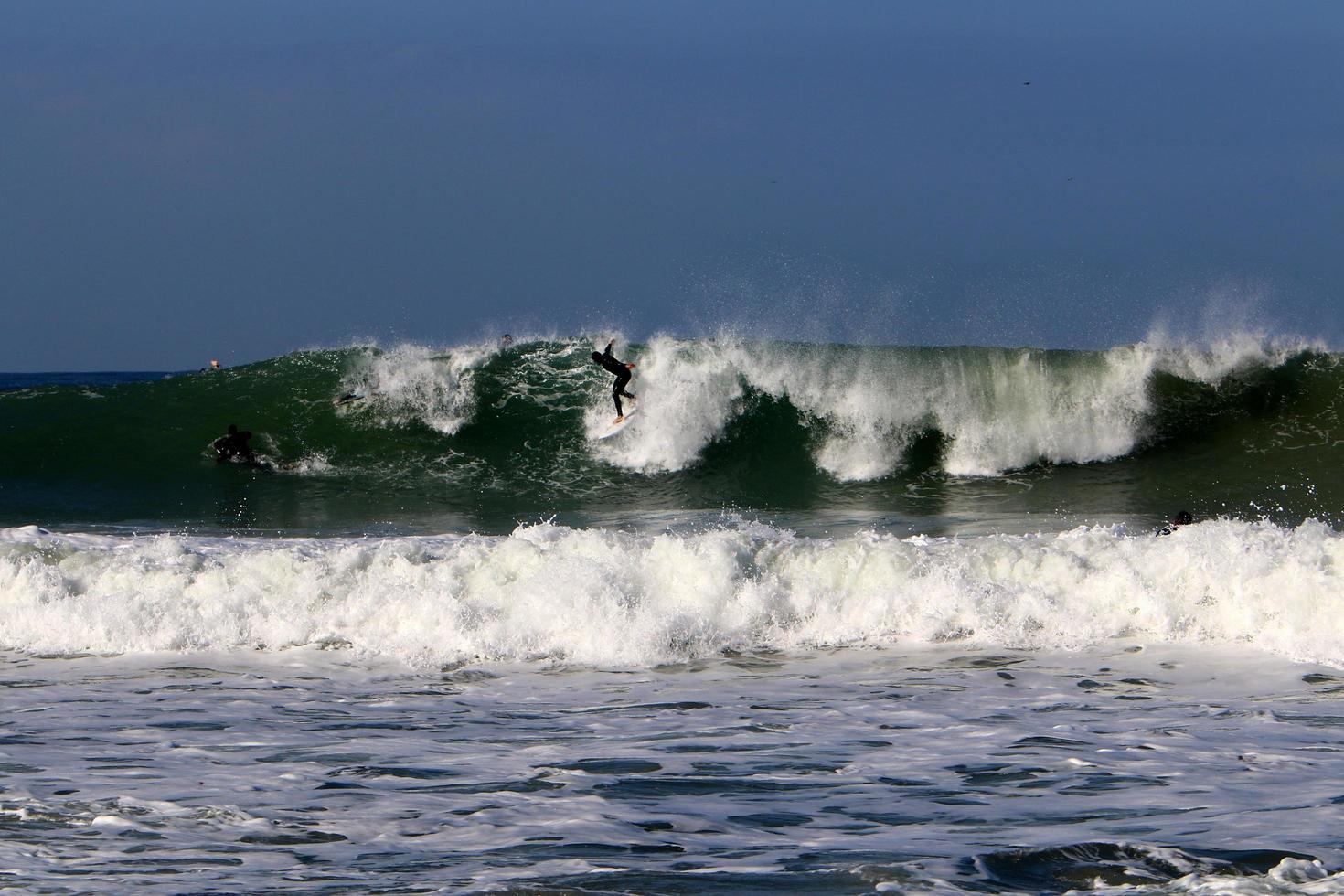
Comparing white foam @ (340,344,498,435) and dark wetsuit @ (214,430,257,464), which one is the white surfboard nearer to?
white foam @ (340,344,498,435)

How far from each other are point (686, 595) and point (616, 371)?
9606 millimetres

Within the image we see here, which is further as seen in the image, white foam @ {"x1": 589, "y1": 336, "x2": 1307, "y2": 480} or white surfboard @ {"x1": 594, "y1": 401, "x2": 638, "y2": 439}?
white surfboard @ {"x1": 594, "y1": 401, "x2": 638, "y2": 439}

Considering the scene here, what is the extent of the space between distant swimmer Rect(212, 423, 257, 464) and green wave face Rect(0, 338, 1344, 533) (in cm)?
21

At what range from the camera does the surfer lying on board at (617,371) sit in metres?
18.4

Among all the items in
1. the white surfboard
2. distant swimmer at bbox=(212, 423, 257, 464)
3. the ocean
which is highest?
the white surfboard

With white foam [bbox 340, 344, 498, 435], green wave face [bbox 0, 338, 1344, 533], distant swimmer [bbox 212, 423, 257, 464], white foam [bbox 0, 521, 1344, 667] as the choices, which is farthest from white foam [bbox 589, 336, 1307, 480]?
white foam [bbox 0, 521, 1344, 667]

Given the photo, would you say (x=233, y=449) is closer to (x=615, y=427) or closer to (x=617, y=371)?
(x=615, y=427)

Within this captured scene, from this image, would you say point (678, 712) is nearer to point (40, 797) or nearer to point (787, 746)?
point (787, 746)

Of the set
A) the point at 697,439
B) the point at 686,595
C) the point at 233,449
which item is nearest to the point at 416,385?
the point at 233,449

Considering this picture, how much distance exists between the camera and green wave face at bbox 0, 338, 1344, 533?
1509 centimetres

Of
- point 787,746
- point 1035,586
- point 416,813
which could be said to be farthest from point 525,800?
point 1035,586

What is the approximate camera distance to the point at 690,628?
8.92m

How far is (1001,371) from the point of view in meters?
19.0

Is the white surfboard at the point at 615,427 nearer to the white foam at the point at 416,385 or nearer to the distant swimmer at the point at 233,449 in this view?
the white foam at the point at 416,385
